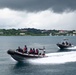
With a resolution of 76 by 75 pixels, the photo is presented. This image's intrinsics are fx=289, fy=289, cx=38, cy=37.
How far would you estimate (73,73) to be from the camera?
44.5 metres

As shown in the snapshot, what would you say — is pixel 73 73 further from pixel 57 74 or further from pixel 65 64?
pixel 65 64

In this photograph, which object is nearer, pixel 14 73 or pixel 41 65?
pixel 14 73

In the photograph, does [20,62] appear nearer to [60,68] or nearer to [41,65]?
[41,65]

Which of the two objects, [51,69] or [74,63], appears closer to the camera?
[51,69]

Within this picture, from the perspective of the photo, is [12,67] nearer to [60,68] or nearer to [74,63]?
[60,68]

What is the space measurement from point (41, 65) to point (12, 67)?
204 inches

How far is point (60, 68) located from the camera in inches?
1903

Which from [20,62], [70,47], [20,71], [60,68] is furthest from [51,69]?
[70,47]

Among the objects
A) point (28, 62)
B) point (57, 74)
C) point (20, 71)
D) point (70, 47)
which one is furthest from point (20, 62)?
point (70, 47)

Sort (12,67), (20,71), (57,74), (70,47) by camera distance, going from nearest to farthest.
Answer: (57,74) → (20,71) → (12,67) → (70,47)

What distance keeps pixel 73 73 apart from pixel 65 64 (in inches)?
329

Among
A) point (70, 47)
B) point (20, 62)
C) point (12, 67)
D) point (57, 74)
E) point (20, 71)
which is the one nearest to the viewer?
point (57, 74)

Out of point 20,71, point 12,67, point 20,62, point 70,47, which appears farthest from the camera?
point 70,47

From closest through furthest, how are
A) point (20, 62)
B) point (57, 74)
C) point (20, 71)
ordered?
point (57, 74) → point (20, 71) → point (20, 62)
